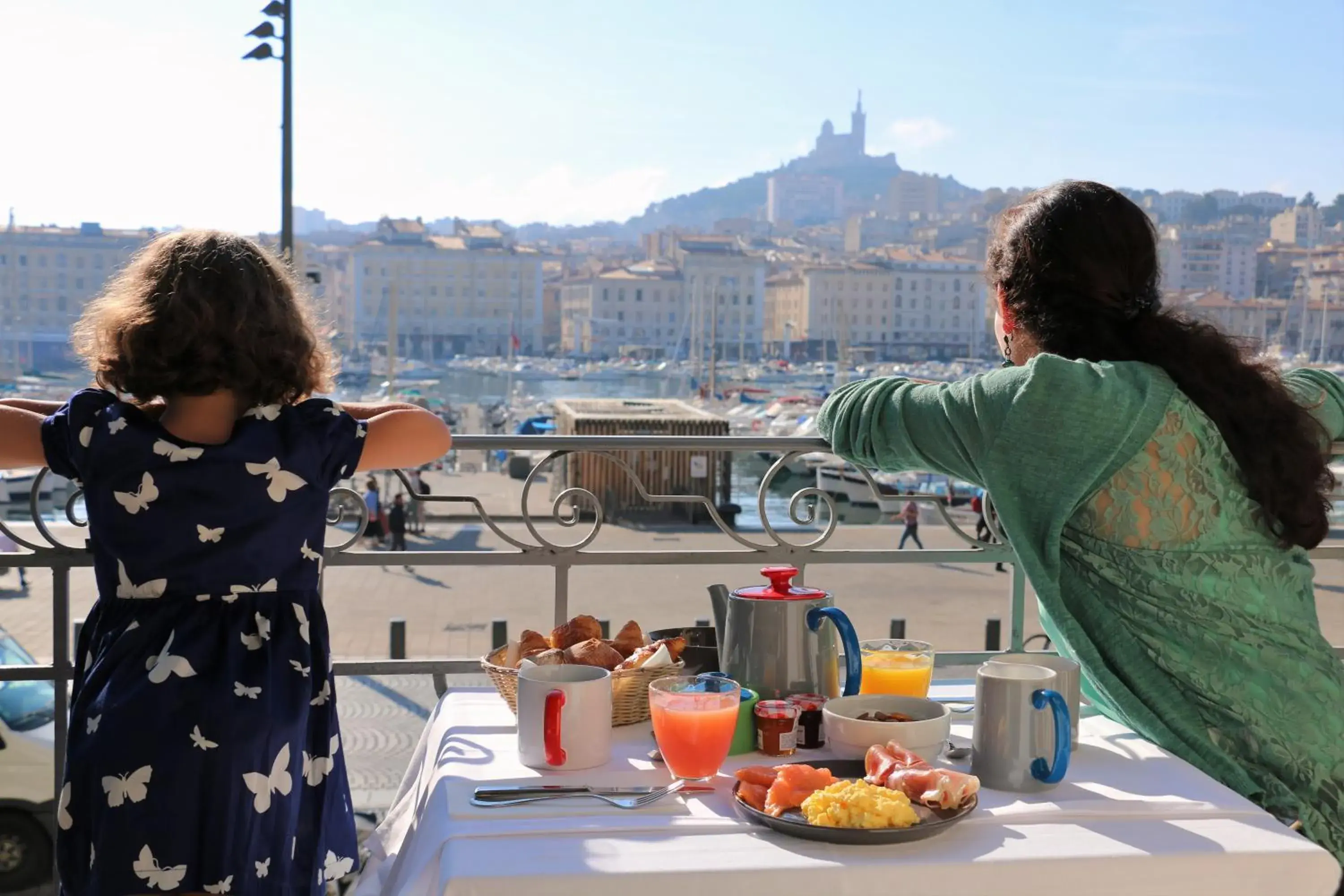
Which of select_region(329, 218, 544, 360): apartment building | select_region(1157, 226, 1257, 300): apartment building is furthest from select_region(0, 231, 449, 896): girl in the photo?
select_region(1157, 226, 1257, 300): apartment building

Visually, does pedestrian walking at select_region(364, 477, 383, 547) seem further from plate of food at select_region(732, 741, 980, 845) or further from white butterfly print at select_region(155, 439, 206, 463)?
plate of food at select_region(732, 741, 980, 845)

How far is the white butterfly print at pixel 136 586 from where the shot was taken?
5.04 feet

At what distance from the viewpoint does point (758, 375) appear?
8444cm

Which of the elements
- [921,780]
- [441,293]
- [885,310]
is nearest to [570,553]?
[921,780]

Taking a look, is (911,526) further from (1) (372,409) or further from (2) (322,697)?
(2) (322,697)

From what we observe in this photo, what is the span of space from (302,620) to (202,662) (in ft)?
0.43

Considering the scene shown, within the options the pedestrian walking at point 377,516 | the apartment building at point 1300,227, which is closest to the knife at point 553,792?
the pedestrian walking at point 377,516

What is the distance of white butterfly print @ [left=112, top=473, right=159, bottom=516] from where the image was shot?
1530 mm

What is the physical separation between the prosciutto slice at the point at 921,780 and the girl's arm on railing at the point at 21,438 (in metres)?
1.13

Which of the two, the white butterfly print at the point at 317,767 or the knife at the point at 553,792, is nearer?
the knife at the point at 553,792

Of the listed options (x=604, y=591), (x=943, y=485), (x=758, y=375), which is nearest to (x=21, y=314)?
(x=758, y=375)

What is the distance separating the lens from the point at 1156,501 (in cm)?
164

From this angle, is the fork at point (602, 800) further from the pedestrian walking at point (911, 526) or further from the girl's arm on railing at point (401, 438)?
the pedestrian walking at point (911, 526)

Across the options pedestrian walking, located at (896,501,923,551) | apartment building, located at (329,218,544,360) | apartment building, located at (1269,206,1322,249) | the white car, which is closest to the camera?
the white car
